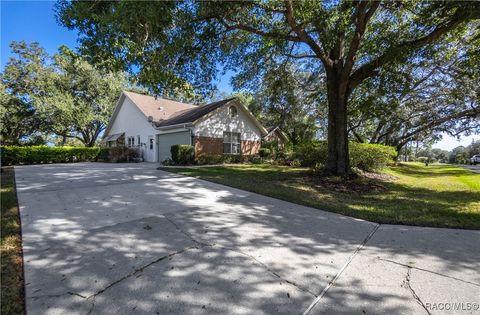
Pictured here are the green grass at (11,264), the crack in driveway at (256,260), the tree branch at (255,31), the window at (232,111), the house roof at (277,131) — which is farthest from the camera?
the house roof at (277,131)

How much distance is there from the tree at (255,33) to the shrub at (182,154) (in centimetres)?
562

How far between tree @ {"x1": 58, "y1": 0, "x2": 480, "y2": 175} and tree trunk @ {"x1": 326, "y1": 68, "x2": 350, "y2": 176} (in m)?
0.04

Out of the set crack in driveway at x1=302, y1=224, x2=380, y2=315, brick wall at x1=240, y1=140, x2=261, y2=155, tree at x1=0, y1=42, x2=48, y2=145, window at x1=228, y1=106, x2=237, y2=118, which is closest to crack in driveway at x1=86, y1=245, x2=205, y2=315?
crack in driveway at x1=302, y1=224, x2=380, y2=315

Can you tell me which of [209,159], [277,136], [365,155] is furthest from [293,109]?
[365,155]

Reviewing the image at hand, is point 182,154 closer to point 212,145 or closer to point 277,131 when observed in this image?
point 212,145

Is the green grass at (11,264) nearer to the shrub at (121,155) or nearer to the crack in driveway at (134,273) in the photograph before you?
the crack in driveway at (134,273)

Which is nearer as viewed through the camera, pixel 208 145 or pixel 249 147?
pixel 208 145

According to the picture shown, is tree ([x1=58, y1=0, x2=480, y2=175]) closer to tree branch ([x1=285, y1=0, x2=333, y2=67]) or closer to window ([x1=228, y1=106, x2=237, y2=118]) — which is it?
tree branch ([x1=285, y1=0, x2=333, y2=67])

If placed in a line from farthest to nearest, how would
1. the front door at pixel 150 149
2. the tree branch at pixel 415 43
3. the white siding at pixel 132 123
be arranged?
the white siding at pixel 132 123, the front door at pixel 150 149, the tree branch at pixel 415 43

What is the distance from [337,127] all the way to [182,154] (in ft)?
30.7

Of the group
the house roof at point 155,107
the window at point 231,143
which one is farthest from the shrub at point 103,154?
the window at point 231,143

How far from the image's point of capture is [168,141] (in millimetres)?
18469

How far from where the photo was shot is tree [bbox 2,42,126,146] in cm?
2408

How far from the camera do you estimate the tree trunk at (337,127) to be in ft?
33.4
